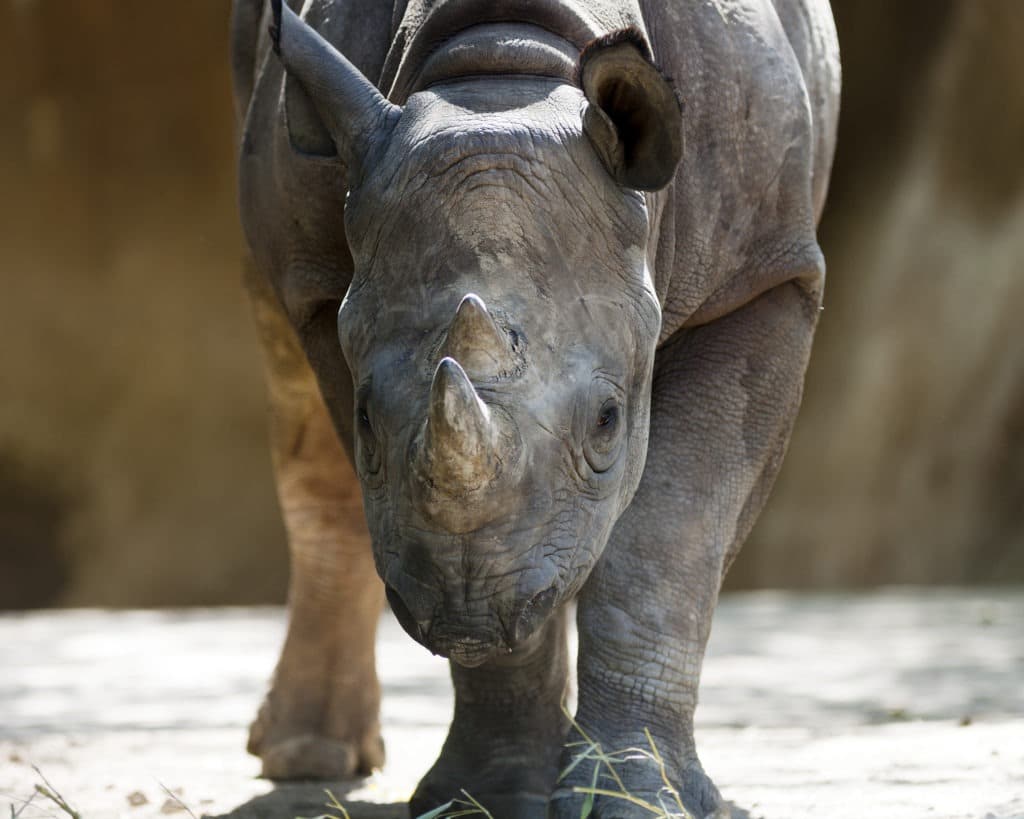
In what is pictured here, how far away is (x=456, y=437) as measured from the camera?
3.00 metres

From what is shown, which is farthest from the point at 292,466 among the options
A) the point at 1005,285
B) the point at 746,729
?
the point at 1005,285

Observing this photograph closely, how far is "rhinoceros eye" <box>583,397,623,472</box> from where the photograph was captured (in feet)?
11.1

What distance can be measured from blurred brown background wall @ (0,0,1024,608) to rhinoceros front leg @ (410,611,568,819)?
8.77 metres

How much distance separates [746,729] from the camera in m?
5.96

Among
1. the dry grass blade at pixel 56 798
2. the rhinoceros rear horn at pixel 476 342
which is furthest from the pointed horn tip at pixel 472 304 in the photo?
the dry grass blade at pixel 56 798

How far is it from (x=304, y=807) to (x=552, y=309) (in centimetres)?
206

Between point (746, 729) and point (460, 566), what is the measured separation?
3.03 meters

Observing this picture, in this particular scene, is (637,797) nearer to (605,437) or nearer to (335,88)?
(605,437)

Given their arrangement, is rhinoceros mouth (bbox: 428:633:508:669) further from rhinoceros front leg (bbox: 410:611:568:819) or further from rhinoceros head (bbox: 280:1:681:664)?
rhinoceros front leg (bbox: 410:611:568:819)

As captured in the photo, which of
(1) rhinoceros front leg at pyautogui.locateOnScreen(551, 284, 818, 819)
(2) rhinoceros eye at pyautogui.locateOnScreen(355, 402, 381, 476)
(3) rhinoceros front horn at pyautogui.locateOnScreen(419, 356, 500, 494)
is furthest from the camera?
(1) rhinoceros front leg at pyautogui.locateOnScreen(551, 284, 818, 819)

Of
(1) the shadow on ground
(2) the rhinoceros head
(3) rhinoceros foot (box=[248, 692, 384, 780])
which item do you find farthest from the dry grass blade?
(3) rhinoceros foot (box=[248, 692, 384, 780])

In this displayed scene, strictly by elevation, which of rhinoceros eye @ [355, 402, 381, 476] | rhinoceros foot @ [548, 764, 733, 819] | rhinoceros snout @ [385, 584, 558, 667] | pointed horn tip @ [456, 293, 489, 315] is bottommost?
rhinoceros foot @ [548, 764, 733, 819]

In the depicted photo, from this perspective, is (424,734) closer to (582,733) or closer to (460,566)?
(582,733)

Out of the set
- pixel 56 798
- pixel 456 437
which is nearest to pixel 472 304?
pixel 456 437
